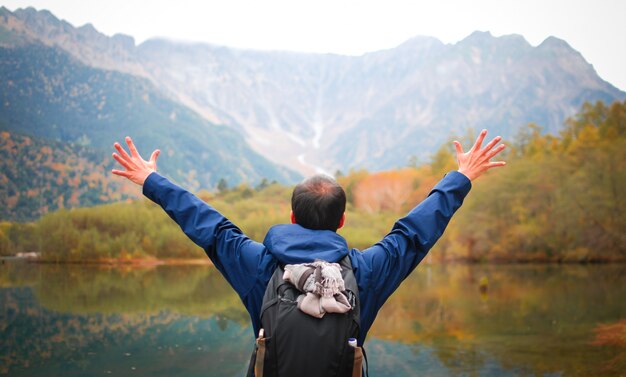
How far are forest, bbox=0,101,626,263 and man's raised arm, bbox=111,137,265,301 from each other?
124 ft

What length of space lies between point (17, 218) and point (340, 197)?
3074 inches

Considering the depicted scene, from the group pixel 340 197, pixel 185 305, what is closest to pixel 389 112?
pixel 185 305

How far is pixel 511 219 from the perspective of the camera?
143ft

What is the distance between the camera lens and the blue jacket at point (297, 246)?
225 cm

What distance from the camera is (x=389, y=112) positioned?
573 ft

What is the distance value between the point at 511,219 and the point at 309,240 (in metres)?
43.5

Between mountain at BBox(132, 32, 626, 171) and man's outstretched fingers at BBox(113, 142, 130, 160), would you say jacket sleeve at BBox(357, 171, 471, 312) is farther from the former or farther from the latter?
mountain at BBox(132, 32, 626, 171)

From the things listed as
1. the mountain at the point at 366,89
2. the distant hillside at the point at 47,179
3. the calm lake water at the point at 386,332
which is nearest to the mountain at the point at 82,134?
the distant hillside at the point at 47,179

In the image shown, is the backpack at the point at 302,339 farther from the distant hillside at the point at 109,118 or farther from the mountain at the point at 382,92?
the mountain at the point at 382,92

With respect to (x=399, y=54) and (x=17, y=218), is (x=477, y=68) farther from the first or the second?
(x=17, y=218)

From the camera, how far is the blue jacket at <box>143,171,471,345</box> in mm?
2246

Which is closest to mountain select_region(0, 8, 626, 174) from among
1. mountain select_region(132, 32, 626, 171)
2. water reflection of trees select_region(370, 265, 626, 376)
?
mountain select_region(132, 32, 626, 171)

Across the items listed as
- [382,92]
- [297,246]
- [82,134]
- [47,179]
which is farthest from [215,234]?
[382,92]

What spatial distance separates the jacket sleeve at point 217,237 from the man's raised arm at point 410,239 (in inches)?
16.4
